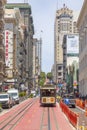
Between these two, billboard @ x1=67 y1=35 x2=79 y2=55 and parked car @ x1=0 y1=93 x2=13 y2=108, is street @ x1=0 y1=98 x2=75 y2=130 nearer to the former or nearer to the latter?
parked car @ x1=0 y1=93 x2=13 y2=108

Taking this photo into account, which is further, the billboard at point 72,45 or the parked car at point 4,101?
the billboard at point 72,45

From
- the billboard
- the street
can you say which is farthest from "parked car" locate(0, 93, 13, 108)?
the billboard

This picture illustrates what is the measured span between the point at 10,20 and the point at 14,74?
1642 centimetres

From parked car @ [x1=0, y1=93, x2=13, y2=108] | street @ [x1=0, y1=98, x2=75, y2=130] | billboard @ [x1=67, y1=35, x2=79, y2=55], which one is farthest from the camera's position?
billboard @ [x1=67, y1=35, x2=79, y2=55]

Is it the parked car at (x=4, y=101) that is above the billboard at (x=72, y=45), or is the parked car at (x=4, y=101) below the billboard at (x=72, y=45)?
below

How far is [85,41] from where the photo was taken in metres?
97.7

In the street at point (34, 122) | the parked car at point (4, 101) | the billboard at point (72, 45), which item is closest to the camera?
the street at point (34, 122)

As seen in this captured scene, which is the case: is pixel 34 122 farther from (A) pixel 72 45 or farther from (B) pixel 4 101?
(A) pixel 72 45

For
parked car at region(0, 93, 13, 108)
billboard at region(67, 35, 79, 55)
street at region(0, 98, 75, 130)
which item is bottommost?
street at region(0, 98, 75, 130)

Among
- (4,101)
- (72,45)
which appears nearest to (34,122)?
(4,101)

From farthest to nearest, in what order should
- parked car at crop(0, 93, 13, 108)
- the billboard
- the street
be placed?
the billboard → parked car at crop(0, 93, 13, 108) → the street

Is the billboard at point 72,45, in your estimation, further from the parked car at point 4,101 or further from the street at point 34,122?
the street at point 34,122

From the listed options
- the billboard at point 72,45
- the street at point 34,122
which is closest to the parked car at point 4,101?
the street at point 34,122

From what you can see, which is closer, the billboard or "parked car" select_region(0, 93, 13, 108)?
"parked car" select_region(0, 93, 13, 108)
